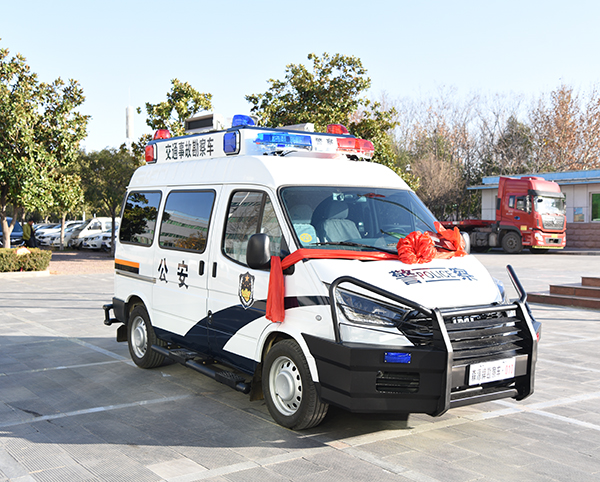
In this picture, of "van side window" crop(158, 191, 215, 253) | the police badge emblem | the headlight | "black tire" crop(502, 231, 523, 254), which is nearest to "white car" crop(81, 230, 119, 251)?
"black tire" crop(502, 231, 523, 254)

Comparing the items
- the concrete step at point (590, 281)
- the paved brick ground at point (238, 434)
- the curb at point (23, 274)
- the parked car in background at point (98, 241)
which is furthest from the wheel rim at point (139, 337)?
the parked car in background at point (98, 241)

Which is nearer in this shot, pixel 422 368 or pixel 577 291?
pixel 422 368

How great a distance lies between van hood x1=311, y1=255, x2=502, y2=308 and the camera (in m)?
4.51

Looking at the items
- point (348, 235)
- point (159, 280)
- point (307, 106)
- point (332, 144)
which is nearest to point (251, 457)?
point (348, 235)

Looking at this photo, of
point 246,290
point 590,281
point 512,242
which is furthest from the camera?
point 512,242

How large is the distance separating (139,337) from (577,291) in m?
9.54

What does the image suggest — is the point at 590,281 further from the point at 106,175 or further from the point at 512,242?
the point at 106,175

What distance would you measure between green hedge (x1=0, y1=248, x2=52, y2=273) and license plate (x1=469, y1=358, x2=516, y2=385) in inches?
688

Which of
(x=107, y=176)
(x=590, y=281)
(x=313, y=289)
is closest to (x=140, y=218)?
(x=313, y=289)

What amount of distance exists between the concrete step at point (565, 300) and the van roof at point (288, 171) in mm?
8265

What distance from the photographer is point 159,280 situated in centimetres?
686

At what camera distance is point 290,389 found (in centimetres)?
499

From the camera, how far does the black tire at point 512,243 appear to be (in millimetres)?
30562

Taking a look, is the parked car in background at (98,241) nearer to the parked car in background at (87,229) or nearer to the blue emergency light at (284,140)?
the parked car in background at (87,229)
